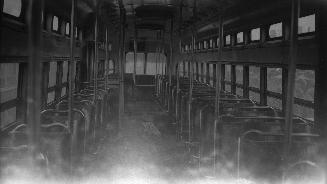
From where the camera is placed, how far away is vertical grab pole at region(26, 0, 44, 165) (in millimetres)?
1766

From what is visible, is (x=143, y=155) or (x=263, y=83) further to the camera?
(x=143, y=155)

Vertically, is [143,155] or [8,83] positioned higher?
[8,83]

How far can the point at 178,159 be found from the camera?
5.86 meters

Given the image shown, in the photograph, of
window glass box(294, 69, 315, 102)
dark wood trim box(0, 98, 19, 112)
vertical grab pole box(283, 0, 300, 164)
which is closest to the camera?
vertical grab pole box(283, 0, 300, 164)

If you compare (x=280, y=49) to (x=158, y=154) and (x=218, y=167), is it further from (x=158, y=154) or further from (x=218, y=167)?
(x=158, y=154)

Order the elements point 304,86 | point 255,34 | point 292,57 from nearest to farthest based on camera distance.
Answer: point 292,57 → point 255,34 → point 304,86

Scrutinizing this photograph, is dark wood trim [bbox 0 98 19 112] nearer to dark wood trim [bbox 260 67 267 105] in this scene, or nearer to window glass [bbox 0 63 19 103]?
dark wood trim [bbox 260 67 267 105]

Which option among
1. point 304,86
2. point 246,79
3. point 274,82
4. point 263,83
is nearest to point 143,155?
point 246,79

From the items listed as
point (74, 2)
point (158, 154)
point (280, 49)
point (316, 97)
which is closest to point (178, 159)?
point (158, 154)

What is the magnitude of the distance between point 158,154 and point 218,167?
243 centimetres

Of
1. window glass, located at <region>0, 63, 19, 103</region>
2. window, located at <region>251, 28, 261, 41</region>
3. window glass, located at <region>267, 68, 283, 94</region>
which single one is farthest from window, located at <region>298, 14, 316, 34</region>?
window glass, located at <region>267, 68, 283, 94</region>

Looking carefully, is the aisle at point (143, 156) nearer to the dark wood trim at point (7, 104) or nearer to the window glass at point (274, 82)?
the dark wood trim at point (7, 104)

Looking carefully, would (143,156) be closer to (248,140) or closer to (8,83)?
(248,140)

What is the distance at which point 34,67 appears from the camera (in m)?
1.78
